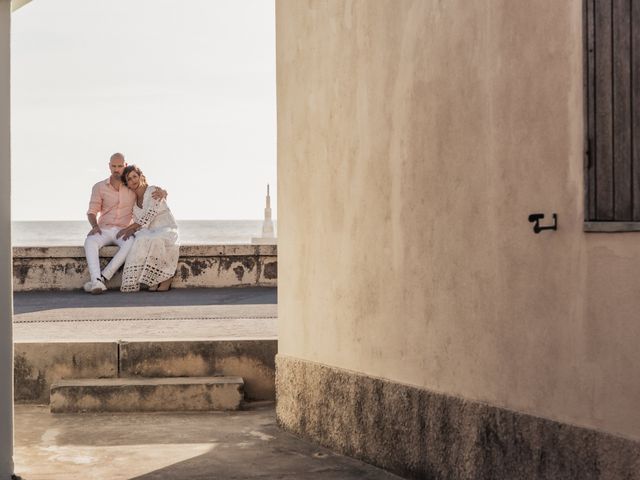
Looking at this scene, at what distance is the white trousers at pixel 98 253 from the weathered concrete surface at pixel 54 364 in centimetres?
522

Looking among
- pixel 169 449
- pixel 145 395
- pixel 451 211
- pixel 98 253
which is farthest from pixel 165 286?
pixel 451 211

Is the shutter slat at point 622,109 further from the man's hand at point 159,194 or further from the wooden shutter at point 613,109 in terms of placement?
the man's hand at point 159,194

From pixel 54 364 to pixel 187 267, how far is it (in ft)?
19.3

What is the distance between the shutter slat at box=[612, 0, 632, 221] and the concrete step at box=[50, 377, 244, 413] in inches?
176

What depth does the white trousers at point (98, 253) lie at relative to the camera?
1395 centimetres

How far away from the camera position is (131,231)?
46.6 ft

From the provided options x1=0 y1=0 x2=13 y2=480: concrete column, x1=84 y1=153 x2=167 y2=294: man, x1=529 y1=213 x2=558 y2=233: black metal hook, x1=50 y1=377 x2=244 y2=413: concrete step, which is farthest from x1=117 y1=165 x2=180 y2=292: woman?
x1=529 y1=213 x2=558 y2=233: black metal hook

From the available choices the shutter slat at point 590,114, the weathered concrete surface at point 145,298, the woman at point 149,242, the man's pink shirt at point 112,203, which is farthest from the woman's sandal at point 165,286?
the shutter slat at point 590,114

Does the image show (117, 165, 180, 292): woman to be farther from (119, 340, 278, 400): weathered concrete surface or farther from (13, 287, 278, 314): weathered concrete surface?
(119, 340, 278, 400): weathered concrete surface

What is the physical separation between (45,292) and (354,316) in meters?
8.23

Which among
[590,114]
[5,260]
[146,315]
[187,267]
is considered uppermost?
[590,114]

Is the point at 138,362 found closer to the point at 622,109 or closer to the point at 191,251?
the point at 622,109

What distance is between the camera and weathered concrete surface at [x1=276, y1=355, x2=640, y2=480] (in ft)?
16.0

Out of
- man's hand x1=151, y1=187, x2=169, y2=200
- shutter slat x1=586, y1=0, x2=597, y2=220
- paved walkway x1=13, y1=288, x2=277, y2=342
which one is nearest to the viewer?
shutter slat x1=586, y1=0, x2=597, y2=220
